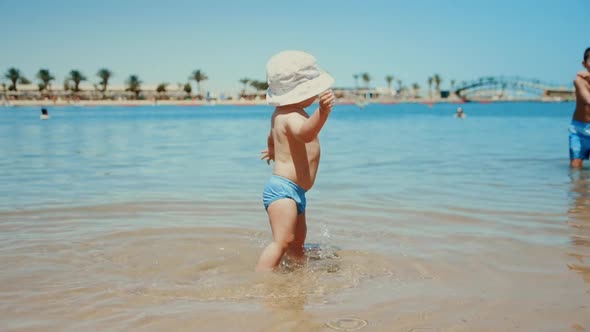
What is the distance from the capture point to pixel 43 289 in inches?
126

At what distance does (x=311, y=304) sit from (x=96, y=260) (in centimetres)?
185

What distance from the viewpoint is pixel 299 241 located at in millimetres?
3668

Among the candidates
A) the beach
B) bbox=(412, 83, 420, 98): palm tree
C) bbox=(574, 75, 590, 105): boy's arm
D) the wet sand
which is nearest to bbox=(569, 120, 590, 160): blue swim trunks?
the beach

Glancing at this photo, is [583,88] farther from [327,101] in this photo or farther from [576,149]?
[327,101]

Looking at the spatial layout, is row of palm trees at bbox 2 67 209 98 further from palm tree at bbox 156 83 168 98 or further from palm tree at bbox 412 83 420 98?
palm tree at bbox 412 83 420 98

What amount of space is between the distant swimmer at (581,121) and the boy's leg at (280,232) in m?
5.78

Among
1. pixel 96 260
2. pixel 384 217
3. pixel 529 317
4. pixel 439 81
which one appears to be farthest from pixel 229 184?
pixel 439 81

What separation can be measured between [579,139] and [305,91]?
6347 millimetres

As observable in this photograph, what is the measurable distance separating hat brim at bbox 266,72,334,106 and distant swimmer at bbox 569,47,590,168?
Result: 547 cm

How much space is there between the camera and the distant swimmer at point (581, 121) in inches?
289

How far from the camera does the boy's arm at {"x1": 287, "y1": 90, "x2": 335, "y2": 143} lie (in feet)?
9.96

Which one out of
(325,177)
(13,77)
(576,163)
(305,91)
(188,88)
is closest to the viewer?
(305,91)

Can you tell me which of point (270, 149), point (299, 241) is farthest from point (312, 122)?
point (299, 241)

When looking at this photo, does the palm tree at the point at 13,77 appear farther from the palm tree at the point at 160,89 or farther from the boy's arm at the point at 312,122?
the boy's arm at the point at 312,122
